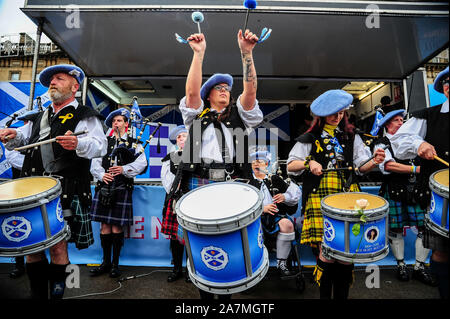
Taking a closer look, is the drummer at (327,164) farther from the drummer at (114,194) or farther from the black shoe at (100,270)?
the black shoe at (100,270)

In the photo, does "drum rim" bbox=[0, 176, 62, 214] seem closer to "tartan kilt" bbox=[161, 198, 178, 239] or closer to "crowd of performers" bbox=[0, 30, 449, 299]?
"crowd of performers" bbox=[0, 30, 449, 299]

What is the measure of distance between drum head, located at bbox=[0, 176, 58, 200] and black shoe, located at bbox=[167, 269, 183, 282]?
172 centimetres

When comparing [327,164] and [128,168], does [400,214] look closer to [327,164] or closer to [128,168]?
[327,164]

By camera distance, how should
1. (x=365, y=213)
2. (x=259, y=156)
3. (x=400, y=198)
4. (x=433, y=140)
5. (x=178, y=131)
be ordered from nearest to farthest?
1. (x=433, y=140)
2. (x=365, y=213)
3. (x=400, y=198)
4. (x=259, y=156)
5. (x=178, y=131)

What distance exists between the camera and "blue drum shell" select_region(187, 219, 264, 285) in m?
1.25

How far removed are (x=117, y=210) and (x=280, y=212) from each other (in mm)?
2011

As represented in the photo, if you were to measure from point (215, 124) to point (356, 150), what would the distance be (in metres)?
1.21

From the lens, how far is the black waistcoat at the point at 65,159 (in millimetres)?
1826

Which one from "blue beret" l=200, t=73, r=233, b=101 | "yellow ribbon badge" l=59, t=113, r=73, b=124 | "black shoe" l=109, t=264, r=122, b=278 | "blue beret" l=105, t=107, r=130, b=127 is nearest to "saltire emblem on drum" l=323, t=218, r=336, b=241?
"blue beret" l=200, t=73, r=233, b=101

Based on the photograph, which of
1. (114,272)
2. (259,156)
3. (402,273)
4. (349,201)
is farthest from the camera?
(259,156)

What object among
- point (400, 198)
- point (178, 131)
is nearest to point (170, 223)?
point (178, 131)

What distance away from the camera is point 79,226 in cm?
200

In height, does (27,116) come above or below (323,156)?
above

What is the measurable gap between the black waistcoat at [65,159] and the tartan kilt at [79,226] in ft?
0.15
